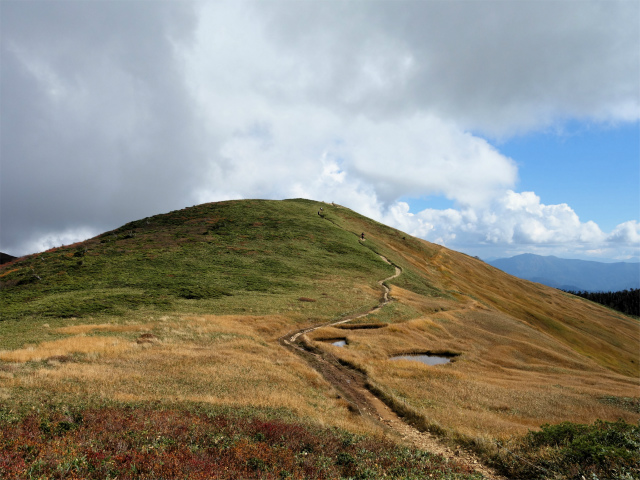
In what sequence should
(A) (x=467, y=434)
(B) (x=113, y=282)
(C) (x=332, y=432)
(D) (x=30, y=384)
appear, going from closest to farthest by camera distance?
1. (C) (x=332, y=432)
2. (D) (x=30, y=384)
3. (A) (x=467, y=434)
4. (B) (x=113, y=282)

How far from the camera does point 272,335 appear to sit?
36.1m

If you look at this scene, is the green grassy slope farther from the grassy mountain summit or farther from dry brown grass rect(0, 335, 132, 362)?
dry brown grass rect(0, 335, 132, 362)

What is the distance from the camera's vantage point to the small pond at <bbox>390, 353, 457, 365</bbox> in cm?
3436

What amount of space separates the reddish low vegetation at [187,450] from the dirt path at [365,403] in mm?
2396

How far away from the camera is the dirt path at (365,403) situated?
1588cm

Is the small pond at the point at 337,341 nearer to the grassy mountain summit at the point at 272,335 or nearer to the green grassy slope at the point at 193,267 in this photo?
the grassy mountain summit at the point at 272,335

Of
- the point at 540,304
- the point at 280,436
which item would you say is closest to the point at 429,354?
the point at 280,436

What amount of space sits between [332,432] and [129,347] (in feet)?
62.6

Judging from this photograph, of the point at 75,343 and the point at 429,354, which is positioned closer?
the point at 75,343

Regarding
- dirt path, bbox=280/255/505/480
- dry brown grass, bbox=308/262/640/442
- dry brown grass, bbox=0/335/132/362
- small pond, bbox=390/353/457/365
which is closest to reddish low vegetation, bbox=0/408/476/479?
dirt path, bbox=280/255/505/480

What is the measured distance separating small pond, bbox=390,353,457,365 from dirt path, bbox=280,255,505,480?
7.97 meters

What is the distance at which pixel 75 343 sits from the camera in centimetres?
2584

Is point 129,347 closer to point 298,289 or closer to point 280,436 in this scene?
point 280,436

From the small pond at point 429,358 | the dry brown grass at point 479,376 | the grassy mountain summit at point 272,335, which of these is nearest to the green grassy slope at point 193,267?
the grassy mountain summit at point 272,335
